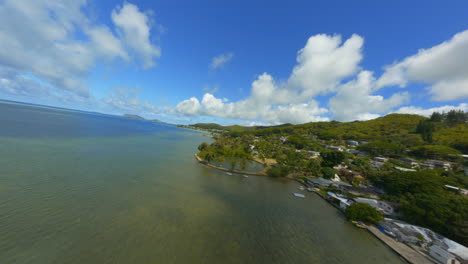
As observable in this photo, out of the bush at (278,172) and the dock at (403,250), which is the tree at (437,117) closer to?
the bush at (278,172)

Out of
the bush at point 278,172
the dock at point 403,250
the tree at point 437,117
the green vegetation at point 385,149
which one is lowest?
the dock at point 403,250

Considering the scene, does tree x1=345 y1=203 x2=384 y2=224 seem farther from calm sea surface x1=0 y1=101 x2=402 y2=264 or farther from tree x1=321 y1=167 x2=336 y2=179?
tree x1=321 y1=167 x2=336 y2=179

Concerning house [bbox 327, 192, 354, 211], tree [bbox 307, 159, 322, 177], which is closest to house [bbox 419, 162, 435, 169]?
tree [bbox 307, 159, 322, 177]

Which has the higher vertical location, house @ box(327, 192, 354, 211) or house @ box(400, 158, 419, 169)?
house @ box(400, 158, 419, 169)

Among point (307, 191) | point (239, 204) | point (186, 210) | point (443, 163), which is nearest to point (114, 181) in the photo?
point (186, 210)

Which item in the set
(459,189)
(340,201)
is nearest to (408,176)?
(459,189)

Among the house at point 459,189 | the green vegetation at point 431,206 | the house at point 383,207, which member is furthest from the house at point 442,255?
the house at point 459,189
